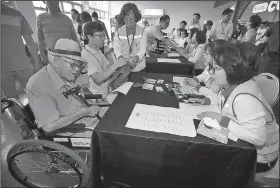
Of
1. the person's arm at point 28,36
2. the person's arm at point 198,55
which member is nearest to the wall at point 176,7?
the person's arm at point 198,55

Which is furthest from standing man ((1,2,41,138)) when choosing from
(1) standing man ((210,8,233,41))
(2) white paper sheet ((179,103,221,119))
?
(1) standing man ((210,8,233,41))

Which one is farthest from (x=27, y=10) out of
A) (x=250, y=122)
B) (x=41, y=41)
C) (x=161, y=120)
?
(x=250, y=122)

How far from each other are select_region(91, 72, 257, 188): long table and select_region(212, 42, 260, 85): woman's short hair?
1.18 feet

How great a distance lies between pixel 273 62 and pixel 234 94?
4416 mm

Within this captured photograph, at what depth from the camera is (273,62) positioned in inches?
162

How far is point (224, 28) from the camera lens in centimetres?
286

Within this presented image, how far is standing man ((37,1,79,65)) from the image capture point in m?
2.35

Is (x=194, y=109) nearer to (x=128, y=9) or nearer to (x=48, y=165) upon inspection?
(x=48, y=165)

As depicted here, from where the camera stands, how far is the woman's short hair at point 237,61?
0.93 m

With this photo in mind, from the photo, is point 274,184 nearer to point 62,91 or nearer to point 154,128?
point 154,128

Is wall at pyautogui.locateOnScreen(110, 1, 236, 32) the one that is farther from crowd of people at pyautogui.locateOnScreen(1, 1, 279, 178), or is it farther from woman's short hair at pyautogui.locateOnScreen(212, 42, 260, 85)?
woman's short hair at pyautogui.locateOnScreen(212, 42, 260, 85)

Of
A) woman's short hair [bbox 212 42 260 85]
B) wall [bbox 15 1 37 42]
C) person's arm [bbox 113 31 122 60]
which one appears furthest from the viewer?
wall [bbox 15 1 37 42]

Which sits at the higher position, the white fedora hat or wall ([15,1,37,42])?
wall ([15,1,37,42])

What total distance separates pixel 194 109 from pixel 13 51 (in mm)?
2298
